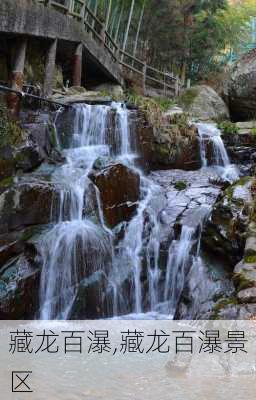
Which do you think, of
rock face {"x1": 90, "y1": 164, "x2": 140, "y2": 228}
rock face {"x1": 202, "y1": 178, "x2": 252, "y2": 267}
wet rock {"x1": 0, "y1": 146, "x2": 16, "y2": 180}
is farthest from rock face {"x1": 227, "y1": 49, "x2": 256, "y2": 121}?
wet rock {"x1": 0, "y1": 146, "x2": 16, "y2": 180}

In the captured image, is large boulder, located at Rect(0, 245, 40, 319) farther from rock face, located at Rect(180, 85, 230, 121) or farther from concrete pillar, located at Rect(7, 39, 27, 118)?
A: rock face, located at Rect(180, 85, 230, 121)

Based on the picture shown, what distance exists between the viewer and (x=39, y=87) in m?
13.0

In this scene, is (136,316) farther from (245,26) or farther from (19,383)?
(245,26)

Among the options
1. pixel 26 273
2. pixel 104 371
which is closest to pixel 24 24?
pixel 26 273

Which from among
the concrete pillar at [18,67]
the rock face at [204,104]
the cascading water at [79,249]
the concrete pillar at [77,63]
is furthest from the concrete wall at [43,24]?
the cascading water at [79,249]

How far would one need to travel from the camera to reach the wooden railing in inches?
570

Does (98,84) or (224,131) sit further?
(98,84)

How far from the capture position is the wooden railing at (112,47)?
1447 centimetres

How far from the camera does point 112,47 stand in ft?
62.9

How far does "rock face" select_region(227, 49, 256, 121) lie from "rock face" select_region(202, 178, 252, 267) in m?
7.39

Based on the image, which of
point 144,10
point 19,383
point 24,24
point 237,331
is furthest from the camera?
point 144,10

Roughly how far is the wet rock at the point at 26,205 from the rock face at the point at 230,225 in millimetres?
2594

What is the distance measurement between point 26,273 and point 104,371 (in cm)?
276

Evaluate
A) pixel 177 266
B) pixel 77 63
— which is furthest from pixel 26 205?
pixel 77 63
